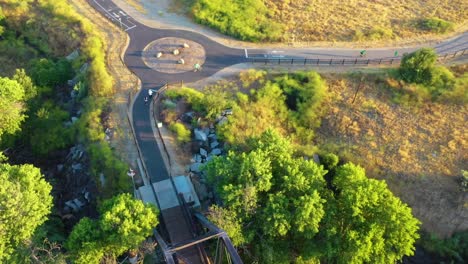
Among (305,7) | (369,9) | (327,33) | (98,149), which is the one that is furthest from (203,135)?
(369,9)

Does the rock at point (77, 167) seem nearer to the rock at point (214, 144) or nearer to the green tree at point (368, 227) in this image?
the rock at point (214, 144)

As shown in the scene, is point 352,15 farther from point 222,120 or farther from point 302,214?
point 302,214

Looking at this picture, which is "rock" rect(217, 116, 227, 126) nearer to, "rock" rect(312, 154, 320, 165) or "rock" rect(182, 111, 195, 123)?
"rock" rect(182, 111, 195, 123)

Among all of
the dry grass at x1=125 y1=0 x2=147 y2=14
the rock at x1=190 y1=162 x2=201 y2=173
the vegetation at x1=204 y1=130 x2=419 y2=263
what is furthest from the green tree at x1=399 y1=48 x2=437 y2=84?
the dry grass at x1=125 y1=0 x2=147 y2=14

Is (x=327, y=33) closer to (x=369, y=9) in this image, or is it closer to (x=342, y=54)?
(x=342, y=54)

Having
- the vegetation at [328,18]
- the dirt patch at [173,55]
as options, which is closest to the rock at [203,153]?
the dirt patch at [173,55]

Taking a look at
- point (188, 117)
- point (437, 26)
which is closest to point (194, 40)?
point (188, 117)
